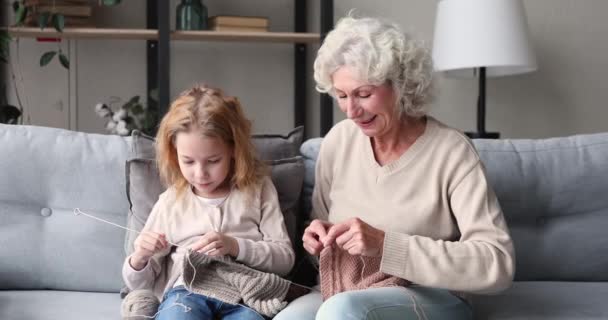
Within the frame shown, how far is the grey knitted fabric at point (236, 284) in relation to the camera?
5.72 ft

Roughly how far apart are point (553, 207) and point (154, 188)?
41.9 inches

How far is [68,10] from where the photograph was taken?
129 inches

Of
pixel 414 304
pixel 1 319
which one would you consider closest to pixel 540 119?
pixel 414 304

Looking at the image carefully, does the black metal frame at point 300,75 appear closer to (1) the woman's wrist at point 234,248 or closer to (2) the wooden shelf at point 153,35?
(2) the wooden shelf at point 153,35

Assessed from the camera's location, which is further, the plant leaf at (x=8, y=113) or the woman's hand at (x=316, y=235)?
the plant leaf at (x=8, y=113)

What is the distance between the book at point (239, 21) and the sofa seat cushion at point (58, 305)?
165cm

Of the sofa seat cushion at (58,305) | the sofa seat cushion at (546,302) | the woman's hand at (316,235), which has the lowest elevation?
the sofa seat cushion at (58,305)

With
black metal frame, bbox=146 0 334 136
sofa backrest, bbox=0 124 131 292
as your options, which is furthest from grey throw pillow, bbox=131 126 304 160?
black metal frame, bbox=146 0 334 136

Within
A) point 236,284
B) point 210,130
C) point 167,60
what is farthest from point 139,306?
point 167,60

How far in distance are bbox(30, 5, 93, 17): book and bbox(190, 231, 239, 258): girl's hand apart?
1.83 metres

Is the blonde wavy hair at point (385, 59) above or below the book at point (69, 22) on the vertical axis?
below

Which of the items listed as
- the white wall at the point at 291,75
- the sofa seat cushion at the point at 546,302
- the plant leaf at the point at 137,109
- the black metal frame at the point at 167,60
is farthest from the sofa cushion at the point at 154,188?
the white wall at the point at 291,75

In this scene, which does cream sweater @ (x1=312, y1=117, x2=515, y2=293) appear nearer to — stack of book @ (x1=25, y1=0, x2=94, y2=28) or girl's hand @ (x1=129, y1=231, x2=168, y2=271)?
girl's hand @ (x1=129, y1=231, x2=168, y2=271)

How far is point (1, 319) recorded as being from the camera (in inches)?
70.5
